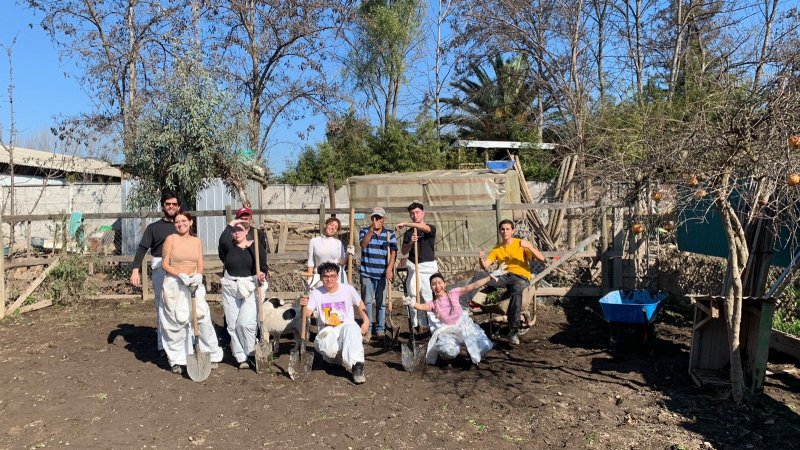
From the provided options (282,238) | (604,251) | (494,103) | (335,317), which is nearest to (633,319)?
(604,251)

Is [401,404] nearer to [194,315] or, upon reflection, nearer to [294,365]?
[294,365]

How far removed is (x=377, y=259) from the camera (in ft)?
23.6

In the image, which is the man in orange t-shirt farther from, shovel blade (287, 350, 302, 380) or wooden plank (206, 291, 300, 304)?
wooden plank (206, 291, 300, 304)

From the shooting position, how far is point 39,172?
20844 millimetres

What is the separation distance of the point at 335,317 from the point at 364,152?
17.7 meters

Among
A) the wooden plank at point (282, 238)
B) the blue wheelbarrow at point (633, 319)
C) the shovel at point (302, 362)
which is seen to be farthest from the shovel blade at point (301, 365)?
the wooden plank at point (282, 238)

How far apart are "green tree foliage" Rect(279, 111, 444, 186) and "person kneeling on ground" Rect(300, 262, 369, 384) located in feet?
52.4

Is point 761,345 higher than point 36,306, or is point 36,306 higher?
point 761,345

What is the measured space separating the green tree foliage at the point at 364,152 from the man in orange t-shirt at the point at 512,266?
47.8ft

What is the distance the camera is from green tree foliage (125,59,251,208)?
10.9 meters

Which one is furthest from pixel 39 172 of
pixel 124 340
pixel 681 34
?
pixel 681 34

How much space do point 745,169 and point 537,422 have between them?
2357 millimetres

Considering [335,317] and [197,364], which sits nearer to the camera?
[197,364]

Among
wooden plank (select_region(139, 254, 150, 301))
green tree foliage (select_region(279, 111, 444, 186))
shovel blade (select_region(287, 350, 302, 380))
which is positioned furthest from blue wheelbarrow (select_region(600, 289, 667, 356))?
green tree foliage (select_region(279, 111, 444, 186))
